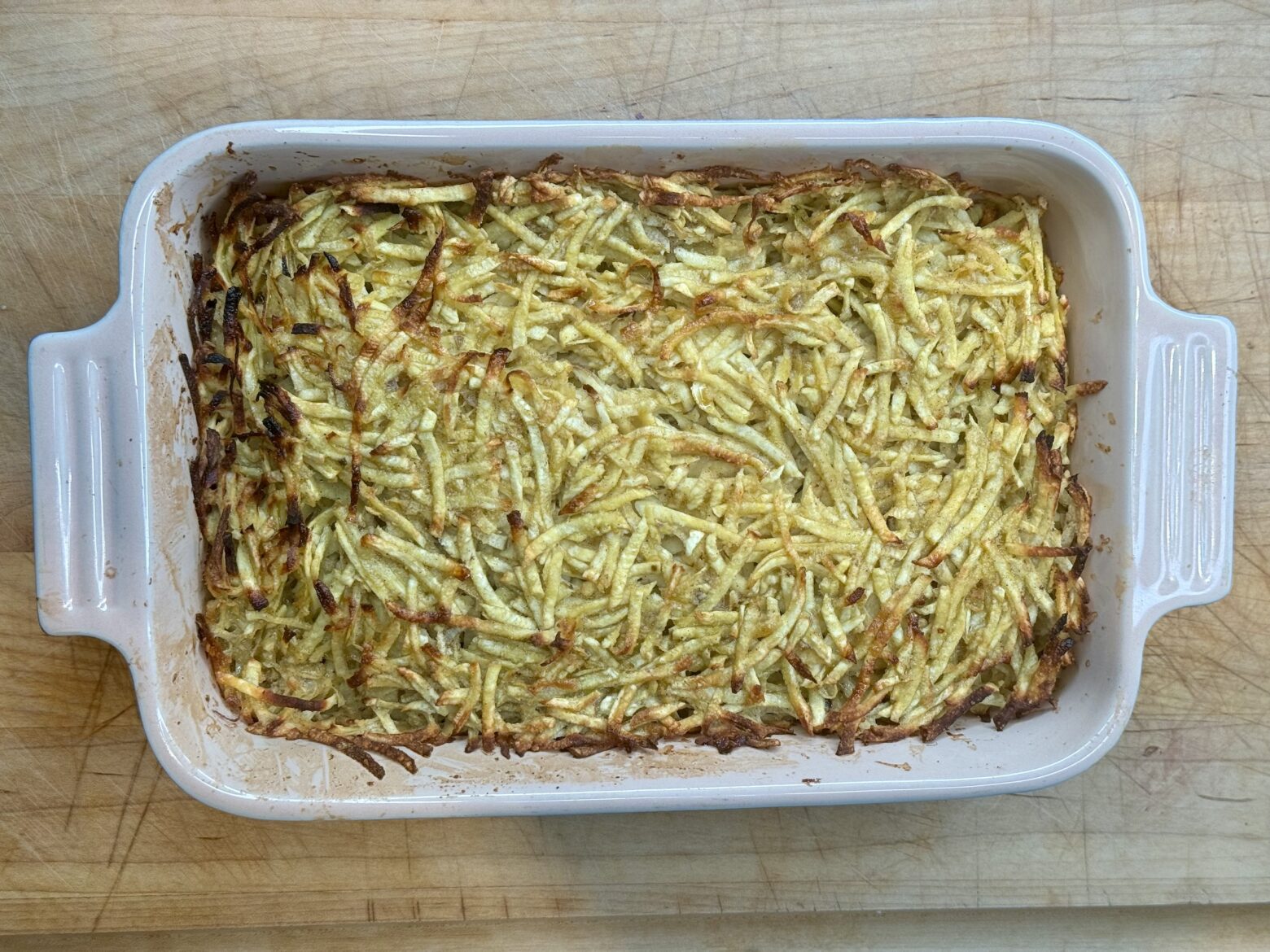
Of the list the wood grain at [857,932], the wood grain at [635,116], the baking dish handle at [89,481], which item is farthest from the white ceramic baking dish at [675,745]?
the wood grain at [857,932]

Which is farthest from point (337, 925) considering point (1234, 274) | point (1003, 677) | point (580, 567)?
point (1234, 274)

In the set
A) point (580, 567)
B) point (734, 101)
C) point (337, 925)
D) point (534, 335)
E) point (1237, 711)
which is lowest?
point (337, 925)

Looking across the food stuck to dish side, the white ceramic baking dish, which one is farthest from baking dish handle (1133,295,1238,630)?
the food stuck to dish side

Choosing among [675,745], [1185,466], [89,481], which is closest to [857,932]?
[675,745]

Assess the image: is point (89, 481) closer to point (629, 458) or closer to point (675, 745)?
point (629, 458)

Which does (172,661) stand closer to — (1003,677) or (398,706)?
(398,706)

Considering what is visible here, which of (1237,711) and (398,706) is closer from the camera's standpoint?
(398,706)

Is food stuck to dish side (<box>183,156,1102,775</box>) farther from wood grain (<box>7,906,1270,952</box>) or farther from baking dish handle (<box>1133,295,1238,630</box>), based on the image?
wood grain (<box>7,906,1270,952</box>)

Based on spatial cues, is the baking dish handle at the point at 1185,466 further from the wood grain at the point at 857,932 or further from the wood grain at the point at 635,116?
the wood grain at the point at 857,932
